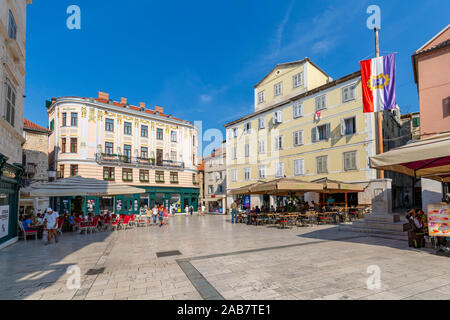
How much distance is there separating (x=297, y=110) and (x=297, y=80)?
11.0 feet

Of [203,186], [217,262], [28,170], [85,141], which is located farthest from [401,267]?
[203,186]

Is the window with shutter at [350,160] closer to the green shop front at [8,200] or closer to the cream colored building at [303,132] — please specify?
the cream colored building at [303,132]

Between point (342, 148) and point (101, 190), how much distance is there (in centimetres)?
1864

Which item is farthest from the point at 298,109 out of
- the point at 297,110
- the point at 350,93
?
the point at 350,93

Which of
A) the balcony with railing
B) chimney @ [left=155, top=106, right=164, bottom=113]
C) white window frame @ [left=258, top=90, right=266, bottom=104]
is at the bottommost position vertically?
the balcony with railing

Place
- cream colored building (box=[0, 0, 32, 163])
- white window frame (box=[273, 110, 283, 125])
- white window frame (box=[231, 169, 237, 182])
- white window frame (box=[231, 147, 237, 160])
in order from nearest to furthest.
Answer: cream colored building (box=[0, 0, 32, 163])
white window frame (box=[273, 110, 283, 125])
white window frame (box=[231, 169, 237, 182])
white window frame (box=[231, 147, 237, 160])

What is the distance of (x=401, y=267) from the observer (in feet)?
19.8

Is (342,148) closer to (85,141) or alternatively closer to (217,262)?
(217,262)

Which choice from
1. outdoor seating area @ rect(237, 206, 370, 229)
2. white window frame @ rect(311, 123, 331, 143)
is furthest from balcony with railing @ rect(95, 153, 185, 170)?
outdoor seating area @ rect(237, 206, 370, 229)

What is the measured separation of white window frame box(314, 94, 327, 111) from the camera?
23.9m

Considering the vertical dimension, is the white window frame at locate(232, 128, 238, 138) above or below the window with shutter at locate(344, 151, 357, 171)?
above

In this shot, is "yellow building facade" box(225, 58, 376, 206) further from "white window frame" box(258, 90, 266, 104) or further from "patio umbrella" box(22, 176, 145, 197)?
"patio umbrella" box(22, 176, 145, 197)

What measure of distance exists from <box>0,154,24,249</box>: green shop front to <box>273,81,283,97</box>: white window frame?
24.5 meters

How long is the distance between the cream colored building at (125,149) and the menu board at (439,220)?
29699 mm
